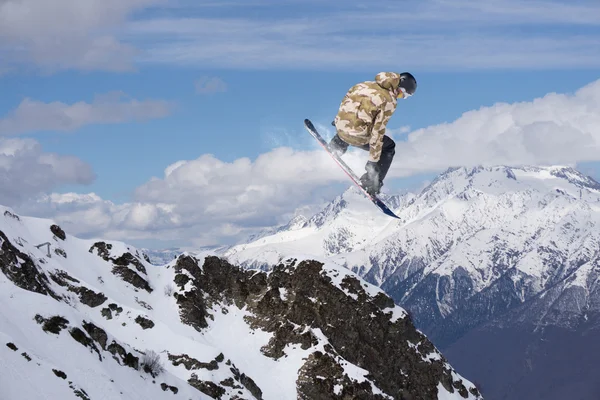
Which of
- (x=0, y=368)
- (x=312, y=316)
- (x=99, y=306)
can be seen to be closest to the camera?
(x=0, y=368)

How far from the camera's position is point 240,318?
5354 inches

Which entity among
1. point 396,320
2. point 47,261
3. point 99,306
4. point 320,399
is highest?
point 47,261

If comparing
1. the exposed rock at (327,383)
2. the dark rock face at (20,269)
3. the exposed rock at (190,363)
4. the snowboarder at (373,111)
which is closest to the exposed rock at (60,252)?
the dark rock face at (20,269)

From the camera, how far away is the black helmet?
21.2 metres

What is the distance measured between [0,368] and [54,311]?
11087 mm

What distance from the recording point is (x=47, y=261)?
10694cm

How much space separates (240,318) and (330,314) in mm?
18571

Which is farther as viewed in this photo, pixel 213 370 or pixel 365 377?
pixel 365 377

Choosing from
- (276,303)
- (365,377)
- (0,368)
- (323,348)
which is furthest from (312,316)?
(0,368)

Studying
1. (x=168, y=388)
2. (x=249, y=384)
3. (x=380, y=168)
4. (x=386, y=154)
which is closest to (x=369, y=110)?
(x=386, y=154)

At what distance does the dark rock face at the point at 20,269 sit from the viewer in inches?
3091

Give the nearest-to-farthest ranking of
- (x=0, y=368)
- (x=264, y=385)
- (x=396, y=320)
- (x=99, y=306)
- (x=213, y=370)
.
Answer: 1. (x=0, y=368)
2. (x=213, y=370)
3. (x=99, y=306)
4. (x=264, y=385)
5. (x=396, y=320)

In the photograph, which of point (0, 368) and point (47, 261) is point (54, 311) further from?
point (47, 261)

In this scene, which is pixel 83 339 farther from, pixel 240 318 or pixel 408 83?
pixel 240 318
